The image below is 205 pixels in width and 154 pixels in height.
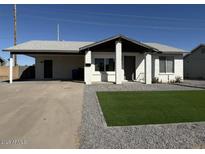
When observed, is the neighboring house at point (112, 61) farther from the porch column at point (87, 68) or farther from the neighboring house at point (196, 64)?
the neighboring house at point (196, 64)

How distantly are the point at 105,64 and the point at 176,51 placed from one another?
7408 millimetres

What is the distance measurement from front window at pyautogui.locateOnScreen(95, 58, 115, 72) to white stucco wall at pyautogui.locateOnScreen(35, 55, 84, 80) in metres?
4.69

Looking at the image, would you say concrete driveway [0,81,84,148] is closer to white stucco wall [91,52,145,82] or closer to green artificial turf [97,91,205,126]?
green artificial turf [97,91,205,126]

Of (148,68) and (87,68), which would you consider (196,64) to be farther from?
(87,68)

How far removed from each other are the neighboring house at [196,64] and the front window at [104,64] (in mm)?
13353

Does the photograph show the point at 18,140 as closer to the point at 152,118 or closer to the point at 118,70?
the point at 152,118

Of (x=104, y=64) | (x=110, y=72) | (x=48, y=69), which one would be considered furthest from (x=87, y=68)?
(x=48, y=69)

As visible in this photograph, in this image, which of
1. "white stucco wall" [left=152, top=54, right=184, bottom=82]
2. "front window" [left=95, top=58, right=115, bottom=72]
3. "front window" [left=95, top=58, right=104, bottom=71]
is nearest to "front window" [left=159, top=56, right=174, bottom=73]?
"white stucco wall" [left=152, top=54, right=184, bottom=82]

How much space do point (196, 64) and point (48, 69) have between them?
2020 centimetres

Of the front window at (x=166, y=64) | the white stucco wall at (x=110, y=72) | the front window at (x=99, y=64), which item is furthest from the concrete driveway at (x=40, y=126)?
the front window at (x=166, y=64)

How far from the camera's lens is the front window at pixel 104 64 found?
1557cm

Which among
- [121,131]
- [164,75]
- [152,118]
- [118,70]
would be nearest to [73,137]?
[121,131]
